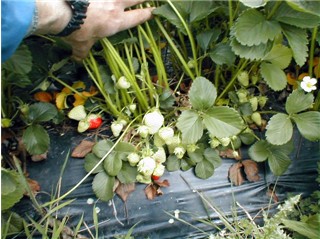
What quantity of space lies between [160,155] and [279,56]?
1.46 feet

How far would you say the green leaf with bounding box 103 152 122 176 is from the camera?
1.28m

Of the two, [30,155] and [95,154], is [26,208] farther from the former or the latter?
[95,154]

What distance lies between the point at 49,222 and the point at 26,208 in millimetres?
86

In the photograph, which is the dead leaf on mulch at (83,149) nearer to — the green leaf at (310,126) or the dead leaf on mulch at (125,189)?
the dead leaf on mulch at (125,189)

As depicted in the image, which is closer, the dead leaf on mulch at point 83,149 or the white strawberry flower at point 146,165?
the white strawberry flower at point 146,165

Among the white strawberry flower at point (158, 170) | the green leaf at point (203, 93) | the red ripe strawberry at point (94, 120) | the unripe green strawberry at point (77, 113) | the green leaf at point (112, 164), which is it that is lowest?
the white strawberry flower at point (158, 170)

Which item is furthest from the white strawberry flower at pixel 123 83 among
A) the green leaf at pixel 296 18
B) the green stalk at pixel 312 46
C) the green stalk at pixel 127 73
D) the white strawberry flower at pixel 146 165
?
the green stalk at pixel 312 46

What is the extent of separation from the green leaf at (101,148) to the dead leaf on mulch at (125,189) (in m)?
0.12

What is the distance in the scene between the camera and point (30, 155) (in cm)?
139

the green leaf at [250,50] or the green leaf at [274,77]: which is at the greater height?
the green leaf at [250,50]

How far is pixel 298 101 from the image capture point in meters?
1.28

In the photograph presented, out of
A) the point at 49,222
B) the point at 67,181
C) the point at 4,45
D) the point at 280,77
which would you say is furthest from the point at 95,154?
the point at 280,77

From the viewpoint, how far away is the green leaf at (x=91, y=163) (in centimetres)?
131

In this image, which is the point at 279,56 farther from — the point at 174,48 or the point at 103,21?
the point at 103,21
